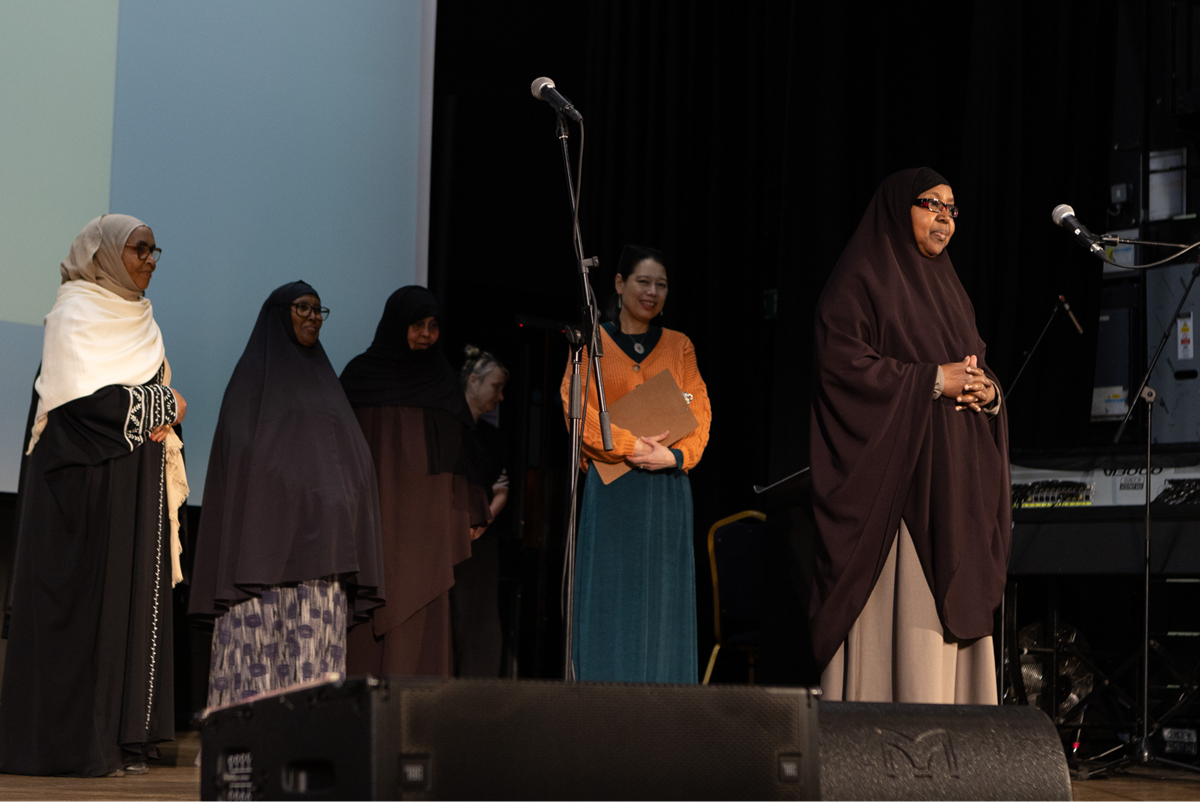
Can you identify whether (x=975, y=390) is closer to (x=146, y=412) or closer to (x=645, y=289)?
(x=645, y=289)

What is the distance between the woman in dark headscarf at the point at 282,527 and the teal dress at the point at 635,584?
58 cm

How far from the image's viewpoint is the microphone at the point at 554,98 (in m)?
2.90

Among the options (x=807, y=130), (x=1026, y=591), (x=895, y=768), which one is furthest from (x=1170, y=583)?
(x=895, y=768)

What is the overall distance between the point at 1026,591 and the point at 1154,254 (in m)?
1.64

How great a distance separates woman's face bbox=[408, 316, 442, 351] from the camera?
3738 mm

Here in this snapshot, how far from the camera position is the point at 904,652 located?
8.80 feet

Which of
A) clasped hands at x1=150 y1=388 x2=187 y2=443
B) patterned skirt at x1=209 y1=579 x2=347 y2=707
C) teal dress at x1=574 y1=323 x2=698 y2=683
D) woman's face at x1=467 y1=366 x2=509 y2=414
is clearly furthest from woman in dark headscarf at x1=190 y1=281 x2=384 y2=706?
woman's face at x1=467 y1=366 x2=509 y2=414

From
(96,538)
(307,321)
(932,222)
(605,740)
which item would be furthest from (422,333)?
(605,740)

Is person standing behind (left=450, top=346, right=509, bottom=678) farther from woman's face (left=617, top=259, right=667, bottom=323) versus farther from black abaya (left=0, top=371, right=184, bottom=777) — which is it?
black abaya (left=0, top=371, right=184, bottom=777)

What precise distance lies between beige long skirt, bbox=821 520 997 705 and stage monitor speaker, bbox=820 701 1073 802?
89cm

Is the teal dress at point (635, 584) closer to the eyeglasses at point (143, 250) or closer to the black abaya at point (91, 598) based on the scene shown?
the black abaya at point (91, 598)

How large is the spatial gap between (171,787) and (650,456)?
1426 millimetres

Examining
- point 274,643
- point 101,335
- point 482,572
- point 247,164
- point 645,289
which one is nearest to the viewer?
point 274,643

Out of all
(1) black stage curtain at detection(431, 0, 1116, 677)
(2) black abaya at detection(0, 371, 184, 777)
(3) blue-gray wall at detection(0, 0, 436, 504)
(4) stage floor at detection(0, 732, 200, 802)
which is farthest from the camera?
(1) black stage curtain at detection(431, 0, 1116, 677)
